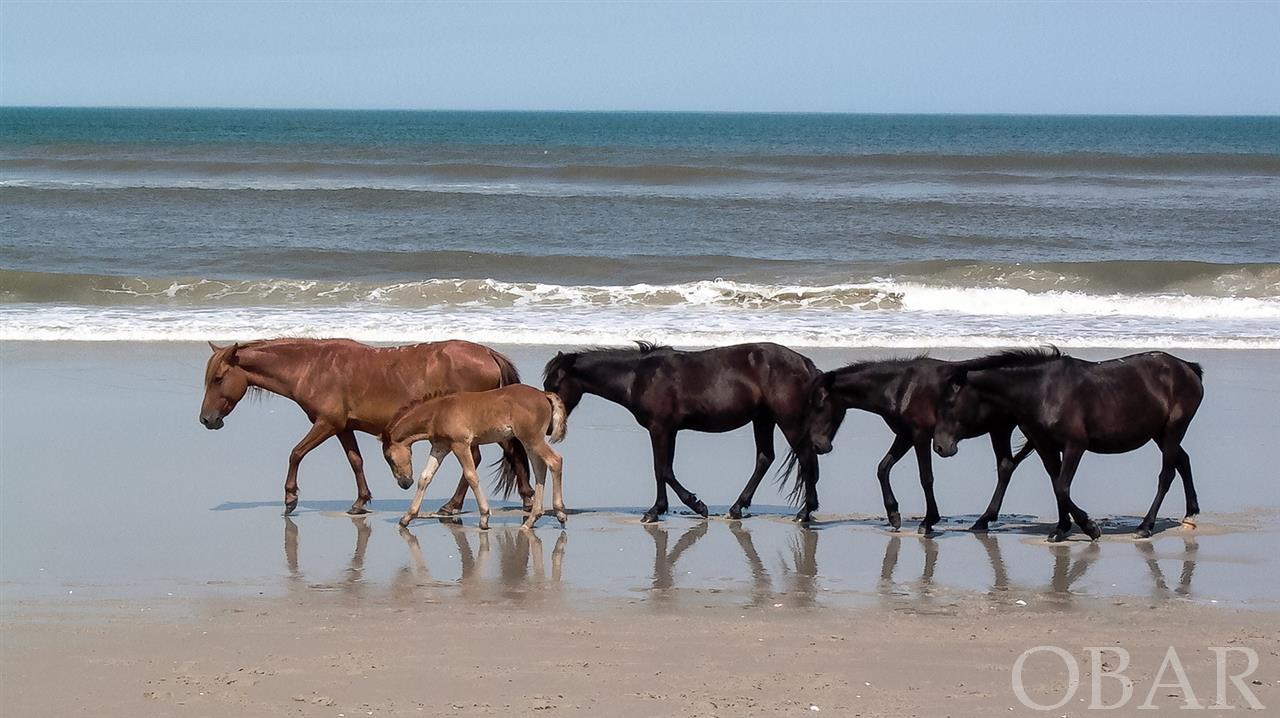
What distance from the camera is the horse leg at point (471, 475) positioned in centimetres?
852

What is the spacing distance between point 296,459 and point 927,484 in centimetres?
374

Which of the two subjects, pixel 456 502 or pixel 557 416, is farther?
pixel 456 502

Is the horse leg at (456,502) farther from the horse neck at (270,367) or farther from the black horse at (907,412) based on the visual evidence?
the black horse at (907,412)

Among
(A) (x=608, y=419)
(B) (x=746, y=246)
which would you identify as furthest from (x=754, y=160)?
(A) (x=608, y=419)

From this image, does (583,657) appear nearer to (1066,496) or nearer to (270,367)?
(1066,496)

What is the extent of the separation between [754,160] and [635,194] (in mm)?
18159

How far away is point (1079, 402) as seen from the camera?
27.8ft

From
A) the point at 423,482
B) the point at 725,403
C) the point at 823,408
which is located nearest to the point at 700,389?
the point at 725,403

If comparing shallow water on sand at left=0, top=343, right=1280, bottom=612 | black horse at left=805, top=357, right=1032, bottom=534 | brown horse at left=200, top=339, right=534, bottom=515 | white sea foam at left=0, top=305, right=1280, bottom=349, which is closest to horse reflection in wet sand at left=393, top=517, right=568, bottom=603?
shallow water on sand at left=0, top=343, right=1280, bottom=612

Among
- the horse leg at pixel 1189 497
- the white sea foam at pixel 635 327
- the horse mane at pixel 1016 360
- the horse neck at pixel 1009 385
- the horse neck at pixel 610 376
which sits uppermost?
the horse mane at pixel 1016 360

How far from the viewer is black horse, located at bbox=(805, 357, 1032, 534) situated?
8.69 m

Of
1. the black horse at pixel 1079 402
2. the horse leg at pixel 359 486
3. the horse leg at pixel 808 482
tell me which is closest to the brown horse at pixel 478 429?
the horse leg at pixel 359 486

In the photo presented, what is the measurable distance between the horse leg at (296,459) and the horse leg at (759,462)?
2505mm

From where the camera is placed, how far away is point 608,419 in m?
12.0
